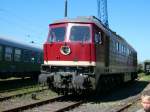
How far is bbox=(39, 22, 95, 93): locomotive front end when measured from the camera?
1416cm

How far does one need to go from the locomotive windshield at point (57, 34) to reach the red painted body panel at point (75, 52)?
0.23 metres

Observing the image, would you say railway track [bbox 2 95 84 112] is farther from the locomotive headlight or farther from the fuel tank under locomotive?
the locomotive headlight

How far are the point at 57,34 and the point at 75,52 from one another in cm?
125

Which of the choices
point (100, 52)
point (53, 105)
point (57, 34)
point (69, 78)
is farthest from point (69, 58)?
point (53, 105)

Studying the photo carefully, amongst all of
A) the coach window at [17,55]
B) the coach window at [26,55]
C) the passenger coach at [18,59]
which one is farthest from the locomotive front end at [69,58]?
the coach window at [26,55]

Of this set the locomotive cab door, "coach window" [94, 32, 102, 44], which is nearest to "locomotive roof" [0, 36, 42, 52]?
the locomotive cab door

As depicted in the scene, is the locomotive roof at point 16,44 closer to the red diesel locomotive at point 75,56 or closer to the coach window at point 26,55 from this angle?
the coach window at point 26,55

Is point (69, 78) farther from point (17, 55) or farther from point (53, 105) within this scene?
point (17, 55)

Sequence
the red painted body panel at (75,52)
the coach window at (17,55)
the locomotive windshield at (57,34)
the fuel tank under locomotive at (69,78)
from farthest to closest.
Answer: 1. the coach window at (17,55)
2. the locomotive windshield at (57,34)
3. the red painted body panel at (75,52)
4. the fuel tank under locomotive at (69,78)

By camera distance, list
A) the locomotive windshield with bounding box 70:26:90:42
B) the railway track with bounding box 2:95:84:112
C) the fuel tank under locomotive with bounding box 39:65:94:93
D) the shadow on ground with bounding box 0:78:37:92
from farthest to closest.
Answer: the shadow on ground with bounding box 0:78:37:92 < the locomotive windshield with bounding box 70:26:90:42 < the fuel tank under locomotive with bounding box 39:65:94:93 < the railway track with bounding box 2:95:84:112

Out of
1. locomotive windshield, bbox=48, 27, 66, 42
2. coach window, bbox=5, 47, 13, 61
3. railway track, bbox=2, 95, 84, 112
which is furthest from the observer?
coach window, bbox=5, 47, 13, 61

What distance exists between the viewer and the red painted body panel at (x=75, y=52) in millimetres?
14539

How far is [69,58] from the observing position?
1478cm

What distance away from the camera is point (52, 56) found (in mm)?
15227
